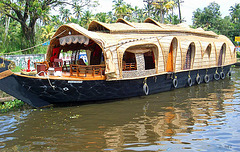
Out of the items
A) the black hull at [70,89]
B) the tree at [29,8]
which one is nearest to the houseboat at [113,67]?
the black hull at [70,89]

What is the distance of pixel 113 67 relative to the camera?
7680mm

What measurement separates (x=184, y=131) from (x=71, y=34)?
5.18 m

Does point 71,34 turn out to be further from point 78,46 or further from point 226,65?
point 226,65

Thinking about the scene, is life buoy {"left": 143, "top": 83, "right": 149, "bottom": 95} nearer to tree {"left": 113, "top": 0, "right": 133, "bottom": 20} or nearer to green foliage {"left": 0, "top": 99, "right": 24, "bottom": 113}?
green foliage {"left": 0, "top": 99, "right": 24, "bottom": 113}

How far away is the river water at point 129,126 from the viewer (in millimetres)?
4820

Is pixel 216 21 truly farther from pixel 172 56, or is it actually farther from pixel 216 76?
pixel 172 56

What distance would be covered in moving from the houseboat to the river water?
540mm

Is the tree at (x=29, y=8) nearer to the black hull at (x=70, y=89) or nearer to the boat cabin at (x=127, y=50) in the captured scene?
the boat cabin at (x=127, y=50)

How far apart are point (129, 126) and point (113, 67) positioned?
2.32 m

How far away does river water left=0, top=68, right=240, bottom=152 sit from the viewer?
4820 mm

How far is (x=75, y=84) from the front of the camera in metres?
7.24

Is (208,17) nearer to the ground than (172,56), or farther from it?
farther from it

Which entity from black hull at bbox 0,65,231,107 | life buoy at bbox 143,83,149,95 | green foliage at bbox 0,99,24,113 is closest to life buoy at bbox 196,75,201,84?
black hull at bbox 0,65,231,107

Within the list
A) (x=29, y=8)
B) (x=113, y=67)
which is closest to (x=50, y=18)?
(x=29, y=8)
